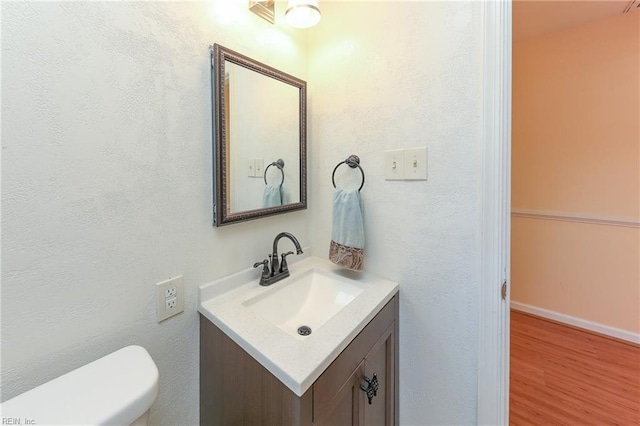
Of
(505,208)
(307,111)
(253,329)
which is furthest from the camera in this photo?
(307,111)

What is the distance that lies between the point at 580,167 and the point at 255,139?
2.52 metres

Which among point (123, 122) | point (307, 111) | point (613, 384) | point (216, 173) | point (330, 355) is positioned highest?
point (307, 111)

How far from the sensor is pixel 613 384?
1533 millimetres

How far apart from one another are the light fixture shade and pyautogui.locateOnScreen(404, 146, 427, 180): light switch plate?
69 cm

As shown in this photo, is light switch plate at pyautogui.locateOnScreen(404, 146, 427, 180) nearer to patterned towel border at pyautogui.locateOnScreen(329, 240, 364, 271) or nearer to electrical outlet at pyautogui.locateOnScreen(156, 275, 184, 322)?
patterned towel border at pyautogui.locateOnScreen(329, 240, 364, 271)

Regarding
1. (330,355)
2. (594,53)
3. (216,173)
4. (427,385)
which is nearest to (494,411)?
(427,385)

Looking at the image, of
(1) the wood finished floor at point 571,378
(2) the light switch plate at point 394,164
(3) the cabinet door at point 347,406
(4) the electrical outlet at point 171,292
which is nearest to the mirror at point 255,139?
(4) the electrical outlet at point 171,292

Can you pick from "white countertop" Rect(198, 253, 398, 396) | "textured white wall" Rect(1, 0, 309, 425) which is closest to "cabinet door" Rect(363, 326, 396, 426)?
"white countertop" Rect(198, 253, 398, 396)

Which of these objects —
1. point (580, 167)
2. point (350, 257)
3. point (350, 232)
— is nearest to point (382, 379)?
point (350, 257)

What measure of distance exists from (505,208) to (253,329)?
93 cm

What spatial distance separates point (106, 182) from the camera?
71 centimetres

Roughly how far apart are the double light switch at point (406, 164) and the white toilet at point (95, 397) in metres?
1.03

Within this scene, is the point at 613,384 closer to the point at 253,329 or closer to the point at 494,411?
the point at 494,411

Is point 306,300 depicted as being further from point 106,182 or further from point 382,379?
point 106,182
